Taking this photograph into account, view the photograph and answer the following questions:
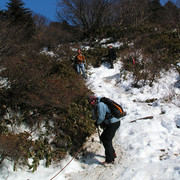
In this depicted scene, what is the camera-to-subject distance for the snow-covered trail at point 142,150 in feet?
11.7

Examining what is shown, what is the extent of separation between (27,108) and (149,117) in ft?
13.3

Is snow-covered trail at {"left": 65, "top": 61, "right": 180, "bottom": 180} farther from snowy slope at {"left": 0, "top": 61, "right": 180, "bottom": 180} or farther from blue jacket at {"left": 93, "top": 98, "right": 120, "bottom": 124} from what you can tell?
blue jacket at {"left": 93, "top": 98, "right": 120, "bottom": 124}

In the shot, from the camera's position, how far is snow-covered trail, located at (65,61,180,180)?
3.55 m

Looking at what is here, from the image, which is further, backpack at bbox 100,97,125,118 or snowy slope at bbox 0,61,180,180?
backpack at bbox 100,97,125,118

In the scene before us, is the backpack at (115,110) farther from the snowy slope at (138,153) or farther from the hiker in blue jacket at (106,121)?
the snowy slope at (138,153)

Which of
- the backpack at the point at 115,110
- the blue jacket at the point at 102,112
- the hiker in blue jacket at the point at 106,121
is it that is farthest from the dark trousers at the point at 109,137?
the backpack at the point at 115,110

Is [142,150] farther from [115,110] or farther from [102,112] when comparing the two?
[102,112]

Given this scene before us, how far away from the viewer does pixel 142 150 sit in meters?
4.36

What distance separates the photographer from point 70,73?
27.6 feet

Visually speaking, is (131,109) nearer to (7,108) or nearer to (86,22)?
(7,108)

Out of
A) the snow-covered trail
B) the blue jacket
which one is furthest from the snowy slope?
the blue jacket

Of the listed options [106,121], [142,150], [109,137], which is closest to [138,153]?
[142,150]

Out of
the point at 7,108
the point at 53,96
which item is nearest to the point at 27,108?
the point at 7,108

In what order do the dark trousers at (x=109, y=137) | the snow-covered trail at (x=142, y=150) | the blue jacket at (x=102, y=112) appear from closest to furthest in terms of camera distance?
the snow-covered trail at (x=142, y=150), the blue jacket at (x=102, y=112), the dark trousers at (x=109, y=137)
